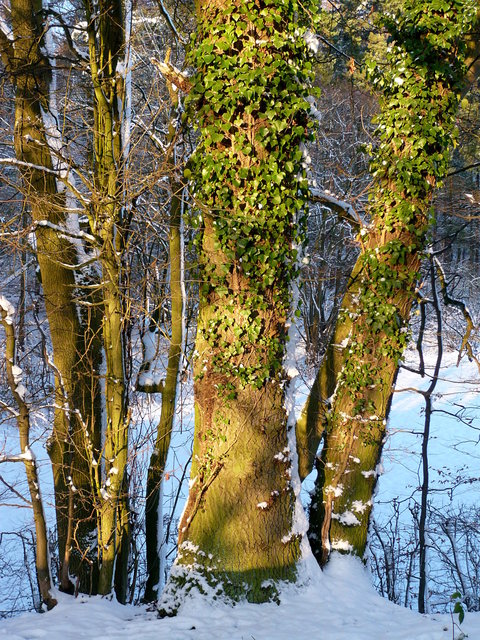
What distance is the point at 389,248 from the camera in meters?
4.32

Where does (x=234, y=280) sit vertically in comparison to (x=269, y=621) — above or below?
above

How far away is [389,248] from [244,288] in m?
1.46

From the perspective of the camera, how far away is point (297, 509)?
3.90 metres

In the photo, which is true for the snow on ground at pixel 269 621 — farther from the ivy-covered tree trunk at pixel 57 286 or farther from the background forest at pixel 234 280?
the ivy-covered tree trunk at pixel 57 286

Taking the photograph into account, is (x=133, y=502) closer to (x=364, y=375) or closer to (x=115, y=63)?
(x=364, y=375)

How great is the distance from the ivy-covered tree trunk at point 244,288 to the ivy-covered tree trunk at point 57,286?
62.9 inches

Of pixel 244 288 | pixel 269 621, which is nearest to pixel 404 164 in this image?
pixel 244 288

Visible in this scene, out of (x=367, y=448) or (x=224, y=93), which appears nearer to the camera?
(x=224, y=93)

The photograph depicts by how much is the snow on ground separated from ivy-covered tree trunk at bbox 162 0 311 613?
19 cm

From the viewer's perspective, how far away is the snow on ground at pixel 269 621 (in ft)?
10.3

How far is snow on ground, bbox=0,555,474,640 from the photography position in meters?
3.14

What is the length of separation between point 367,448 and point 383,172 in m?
2.41

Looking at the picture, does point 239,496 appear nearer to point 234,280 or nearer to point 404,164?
point 234,280

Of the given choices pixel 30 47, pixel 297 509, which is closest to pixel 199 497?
pixel 297 509
